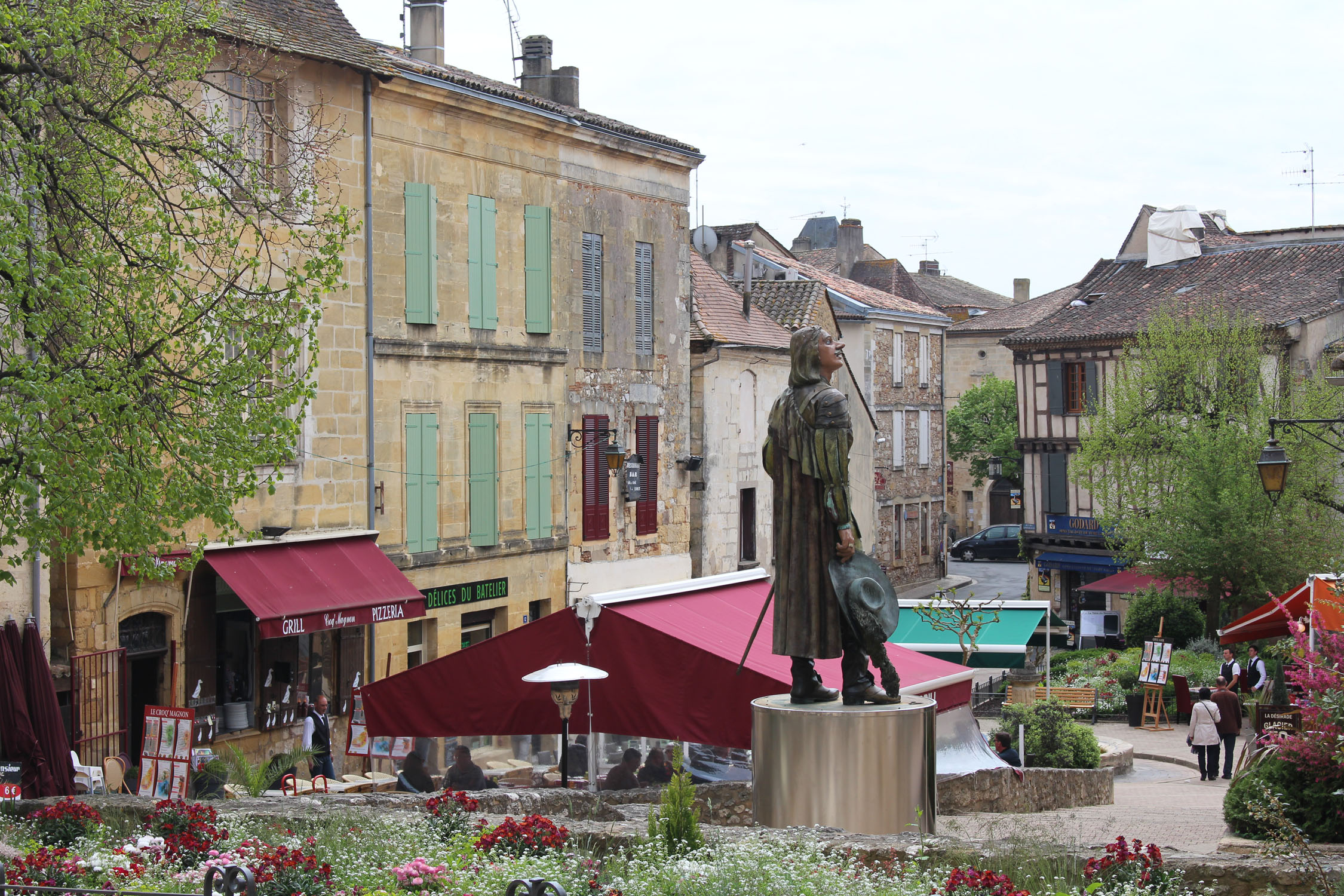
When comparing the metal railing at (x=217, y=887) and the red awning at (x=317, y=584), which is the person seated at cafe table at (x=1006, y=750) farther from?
the metal railing at (x=217, y=887)

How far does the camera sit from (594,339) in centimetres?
2402

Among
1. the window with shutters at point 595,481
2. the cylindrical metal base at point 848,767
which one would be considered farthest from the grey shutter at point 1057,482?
the cylindrical metal base at point 848,767

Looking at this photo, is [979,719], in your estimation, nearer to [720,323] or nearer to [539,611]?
[539,611]

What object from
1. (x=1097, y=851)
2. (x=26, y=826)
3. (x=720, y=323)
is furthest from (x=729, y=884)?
(x=720, y=323)

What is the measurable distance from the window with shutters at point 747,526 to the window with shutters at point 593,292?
25.6 ft

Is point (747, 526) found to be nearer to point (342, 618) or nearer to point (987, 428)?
point (342, 618)

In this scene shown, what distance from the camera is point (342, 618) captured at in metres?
17.0

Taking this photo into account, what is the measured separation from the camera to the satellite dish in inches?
1357

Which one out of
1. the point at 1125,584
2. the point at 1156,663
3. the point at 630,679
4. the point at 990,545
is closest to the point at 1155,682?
the point at 1156,663

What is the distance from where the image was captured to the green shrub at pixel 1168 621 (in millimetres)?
30234

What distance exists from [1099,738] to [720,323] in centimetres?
1302

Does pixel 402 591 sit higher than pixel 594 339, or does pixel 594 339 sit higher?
pixel 594 339

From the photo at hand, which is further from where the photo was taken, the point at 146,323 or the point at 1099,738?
the point at 1099,738

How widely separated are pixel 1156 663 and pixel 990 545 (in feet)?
99.3
